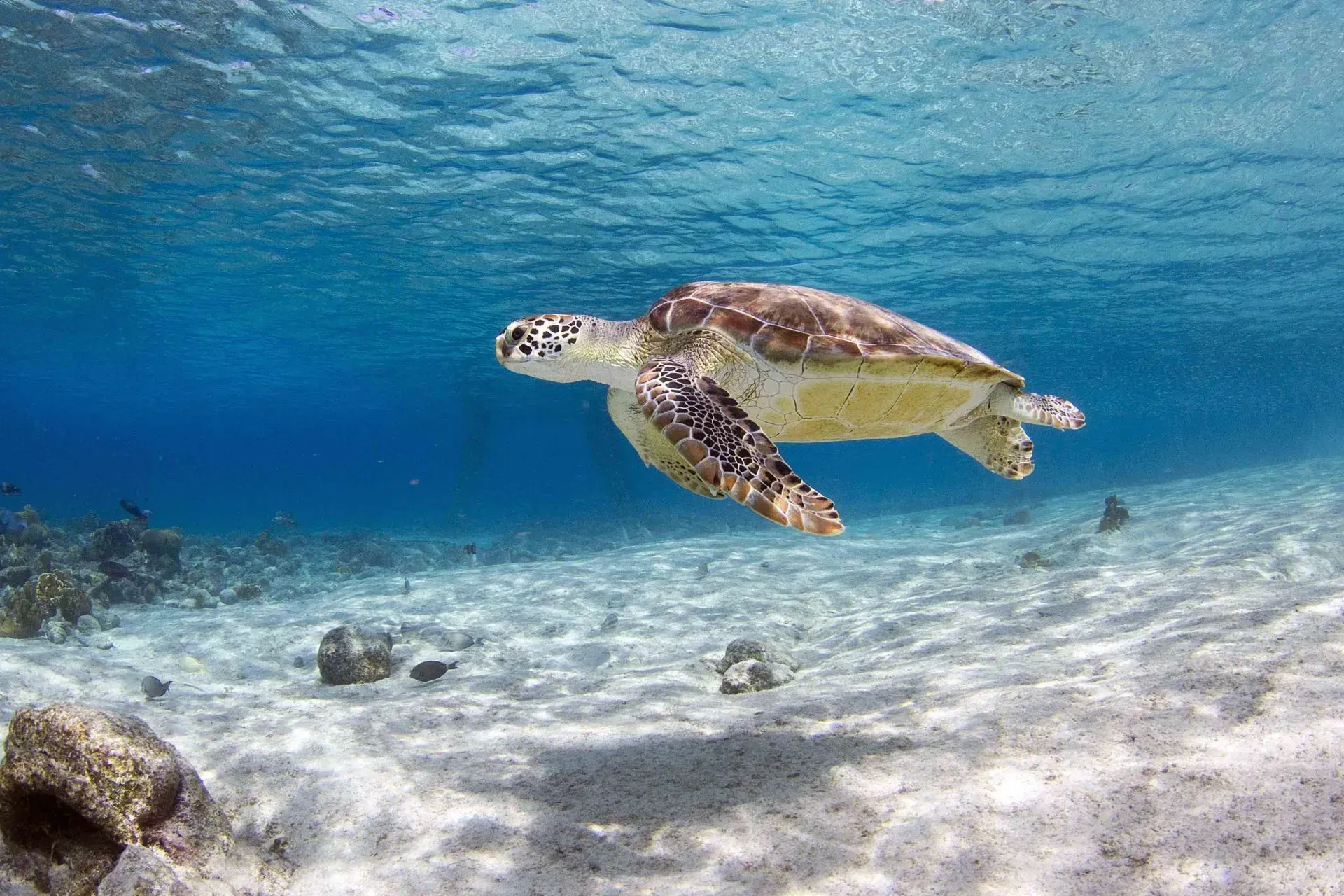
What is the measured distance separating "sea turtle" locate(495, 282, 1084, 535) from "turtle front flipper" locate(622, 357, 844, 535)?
2 cm

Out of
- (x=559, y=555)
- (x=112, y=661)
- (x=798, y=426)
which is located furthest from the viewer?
(x=559, y=555)

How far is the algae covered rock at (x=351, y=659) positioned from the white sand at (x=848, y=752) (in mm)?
263

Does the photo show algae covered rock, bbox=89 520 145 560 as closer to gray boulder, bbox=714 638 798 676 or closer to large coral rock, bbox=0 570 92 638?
large coral rock, bbox=0 570 92 638

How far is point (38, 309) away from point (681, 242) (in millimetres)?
25623

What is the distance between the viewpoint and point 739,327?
14.1 feet

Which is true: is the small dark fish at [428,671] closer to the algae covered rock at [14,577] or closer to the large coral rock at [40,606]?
the large coral rock at [40,606]

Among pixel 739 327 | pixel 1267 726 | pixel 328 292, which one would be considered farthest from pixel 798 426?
pixel 328 292

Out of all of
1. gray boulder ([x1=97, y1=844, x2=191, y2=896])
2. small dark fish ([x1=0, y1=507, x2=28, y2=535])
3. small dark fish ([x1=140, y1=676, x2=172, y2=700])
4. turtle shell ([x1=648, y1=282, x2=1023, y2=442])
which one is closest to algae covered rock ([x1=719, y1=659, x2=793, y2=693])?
turtle shell ([x1=648, y1=282, x2=1023, y2=442])

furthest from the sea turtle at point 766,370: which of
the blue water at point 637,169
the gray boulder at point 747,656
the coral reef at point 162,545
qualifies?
the coral reef at point 162,545

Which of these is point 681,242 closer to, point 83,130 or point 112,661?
point 83,130

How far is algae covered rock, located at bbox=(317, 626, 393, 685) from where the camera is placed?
5898mm

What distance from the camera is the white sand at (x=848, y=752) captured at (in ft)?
6.66

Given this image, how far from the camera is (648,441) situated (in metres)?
5.11

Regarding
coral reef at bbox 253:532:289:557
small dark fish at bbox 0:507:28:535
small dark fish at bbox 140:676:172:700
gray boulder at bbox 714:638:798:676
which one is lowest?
coral reef at bbox 253:532:289:557
